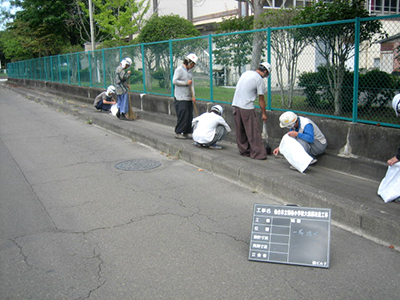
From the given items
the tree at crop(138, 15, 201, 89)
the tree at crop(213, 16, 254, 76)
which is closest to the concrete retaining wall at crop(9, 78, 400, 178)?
the tree at crop(213, 16, 254, 76)

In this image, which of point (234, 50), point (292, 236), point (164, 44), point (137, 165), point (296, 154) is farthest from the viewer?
point (164, 44)

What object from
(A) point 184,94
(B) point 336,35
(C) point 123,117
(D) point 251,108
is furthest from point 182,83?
(C) point 123,117

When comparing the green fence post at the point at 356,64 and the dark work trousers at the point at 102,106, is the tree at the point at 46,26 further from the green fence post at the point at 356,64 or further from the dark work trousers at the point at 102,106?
the green fence post at the point at 356,64

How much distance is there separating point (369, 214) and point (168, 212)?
92.0 inches

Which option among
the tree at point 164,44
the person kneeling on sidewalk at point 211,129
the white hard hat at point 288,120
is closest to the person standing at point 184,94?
the person kneeling on sidewalk at point 211,129

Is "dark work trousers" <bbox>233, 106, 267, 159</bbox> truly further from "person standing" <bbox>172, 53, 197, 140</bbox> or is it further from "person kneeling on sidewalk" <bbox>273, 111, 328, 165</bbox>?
"person standing" <bbox>172, 53, 197, 140</bbox>

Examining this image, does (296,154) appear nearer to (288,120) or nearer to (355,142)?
(288,120)

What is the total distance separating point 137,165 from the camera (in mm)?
7602

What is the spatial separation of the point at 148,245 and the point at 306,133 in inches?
128

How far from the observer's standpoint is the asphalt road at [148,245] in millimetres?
3430

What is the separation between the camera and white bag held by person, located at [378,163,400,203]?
190 inches

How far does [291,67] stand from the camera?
7.82m

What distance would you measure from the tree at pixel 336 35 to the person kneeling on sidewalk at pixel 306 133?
2.10ft

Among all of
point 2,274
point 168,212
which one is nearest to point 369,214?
point 168,212
